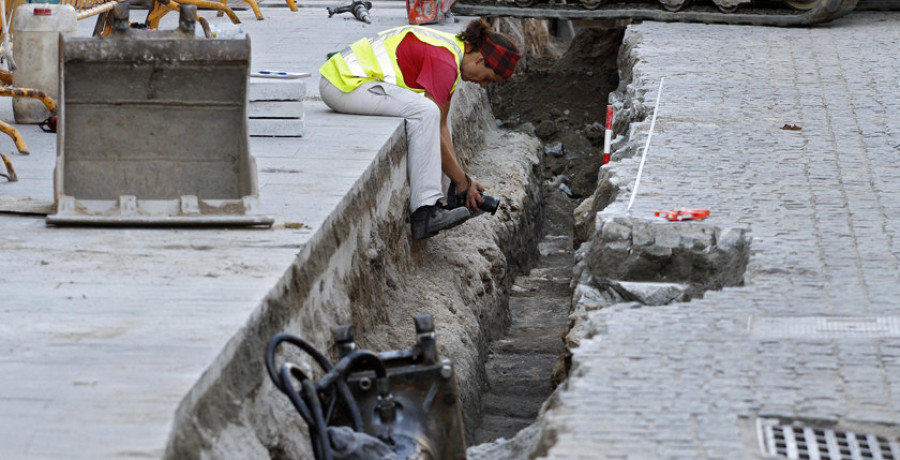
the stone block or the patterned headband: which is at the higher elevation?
the patterned headband

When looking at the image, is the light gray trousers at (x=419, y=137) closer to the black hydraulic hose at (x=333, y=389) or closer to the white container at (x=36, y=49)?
the white container at (x=36, y=49)

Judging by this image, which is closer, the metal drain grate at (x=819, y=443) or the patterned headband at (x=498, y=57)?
the metal drain grate at (x=819, y=443)

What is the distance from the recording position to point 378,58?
6570 millimetres

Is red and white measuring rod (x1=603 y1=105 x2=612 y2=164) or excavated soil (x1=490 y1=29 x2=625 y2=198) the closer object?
red and white measuring rod (x1=603 y1=105 x2=612 y2=164)

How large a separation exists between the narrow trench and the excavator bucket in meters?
1.67

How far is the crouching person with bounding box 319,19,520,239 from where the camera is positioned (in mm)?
6203

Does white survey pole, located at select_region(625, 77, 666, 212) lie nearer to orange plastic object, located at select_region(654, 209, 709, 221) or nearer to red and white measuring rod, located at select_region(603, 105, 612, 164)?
orange plastic object, located at select_region(654, 209, 709, 221)

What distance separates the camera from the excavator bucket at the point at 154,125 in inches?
189

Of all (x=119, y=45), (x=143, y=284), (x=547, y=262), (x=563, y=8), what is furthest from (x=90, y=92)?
(x=563, y=8)

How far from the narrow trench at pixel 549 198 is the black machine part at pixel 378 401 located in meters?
1.53

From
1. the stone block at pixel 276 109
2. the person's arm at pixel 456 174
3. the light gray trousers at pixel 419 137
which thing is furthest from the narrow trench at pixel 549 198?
the stone block at pixel 276 109

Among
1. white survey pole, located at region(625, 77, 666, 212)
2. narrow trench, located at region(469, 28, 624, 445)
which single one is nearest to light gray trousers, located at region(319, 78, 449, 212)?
narrow trench, located at region(469, 28, 624, 445)

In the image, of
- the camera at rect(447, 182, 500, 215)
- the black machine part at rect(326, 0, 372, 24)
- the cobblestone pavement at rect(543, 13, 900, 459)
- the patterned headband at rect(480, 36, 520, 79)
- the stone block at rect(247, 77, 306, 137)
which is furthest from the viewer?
the black machine part at rect(326, 0, 372, 24)

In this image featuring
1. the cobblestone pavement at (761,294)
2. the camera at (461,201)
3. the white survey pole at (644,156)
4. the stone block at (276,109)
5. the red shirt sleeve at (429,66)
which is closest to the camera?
the cobblestone pavement at (761,294)
